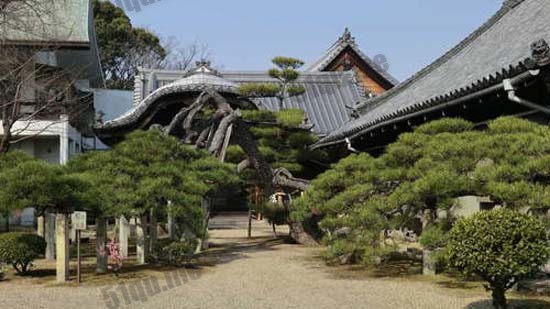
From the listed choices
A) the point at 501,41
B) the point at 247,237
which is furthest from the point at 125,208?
the point at 247,237

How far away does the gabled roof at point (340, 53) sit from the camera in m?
32.8

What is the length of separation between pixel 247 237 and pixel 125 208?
10071 mm

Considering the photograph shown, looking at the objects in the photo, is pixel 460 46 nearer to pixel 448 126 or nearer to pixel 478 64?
pixel 478 64

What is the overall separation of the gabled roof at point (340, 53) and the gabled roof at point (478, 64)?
43.4ft

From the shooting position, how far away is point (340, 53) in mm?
33188

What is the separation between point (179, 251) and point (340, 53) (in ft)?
74.4

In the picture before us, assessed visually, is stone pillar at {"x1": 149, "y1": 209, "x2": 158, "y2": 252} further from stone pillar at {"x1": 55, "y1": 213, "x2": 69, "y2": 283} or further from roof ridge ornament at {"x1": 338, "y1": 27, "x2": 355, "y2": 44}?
roof ridge ornament at {"x1": 338, "y1": 27, "x2": 355, "y2": 44}

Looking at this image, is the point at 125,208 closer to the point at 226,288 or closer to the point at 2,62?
the point at 226,288

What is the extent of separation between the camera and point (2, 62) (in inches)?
628

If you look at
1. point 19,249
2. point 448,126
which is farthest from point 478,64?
point 19,249

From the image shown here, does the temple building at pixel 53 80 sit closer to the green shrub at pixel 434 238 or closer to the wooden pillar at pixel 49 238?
the wooden pillar at pixel 49 238

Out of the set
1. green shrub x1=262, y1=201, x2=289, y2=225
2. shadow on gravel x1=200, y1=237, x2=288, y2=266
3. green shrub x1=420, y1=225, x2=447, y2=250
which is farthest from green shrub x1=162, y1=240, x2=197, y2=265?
green shrub x1=262, y1=201, x2=289, y2=225

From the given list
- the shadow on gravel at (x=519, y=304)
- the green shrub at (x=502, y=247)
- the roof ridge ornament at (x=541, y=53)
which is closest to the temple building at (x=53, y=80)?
the roof ridge ornament at (x=541, y=53)

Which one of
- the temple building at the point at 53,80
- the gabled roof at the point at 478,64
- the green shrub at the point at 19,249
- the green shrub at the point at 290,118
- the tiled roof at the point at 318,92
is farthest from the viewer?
the tiled roof at the point at 318,92
